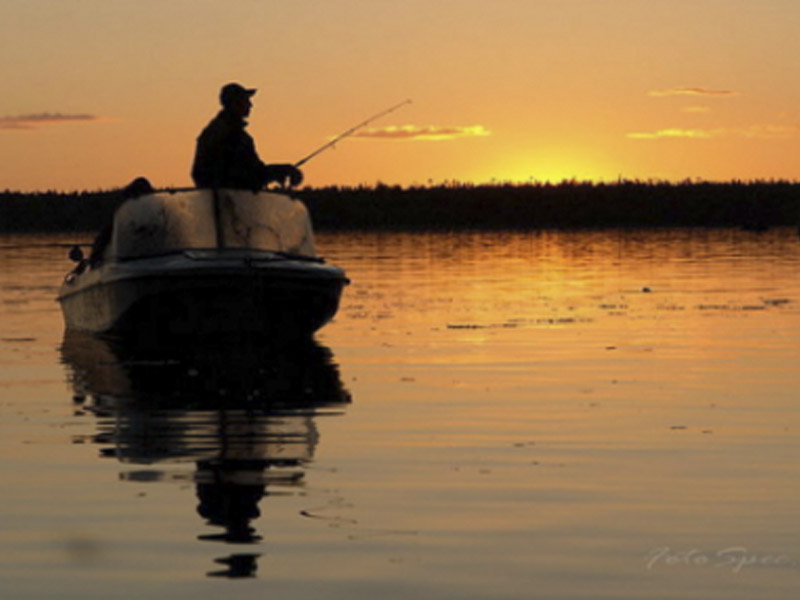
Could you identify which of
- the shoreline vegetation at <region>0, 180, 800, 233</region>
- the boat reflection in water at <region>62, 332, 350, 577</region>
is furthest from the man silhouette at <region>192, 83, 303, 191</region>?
the shoreline vegetation at <region>0, 180, 800, 233</region>

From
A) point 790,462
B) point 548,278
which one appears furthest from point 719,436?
point 548,278

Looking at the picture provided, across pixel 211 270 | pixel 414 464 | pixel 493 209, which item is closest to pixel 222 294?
pixel 211 270

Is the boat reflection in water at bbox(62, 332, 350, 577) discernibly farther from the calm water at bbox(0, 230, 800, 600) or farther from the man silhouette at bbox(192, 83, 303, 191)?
the man silhouette at bbox(192, 83, 303, 191)

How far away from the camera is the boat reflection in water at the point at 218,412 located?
9023mm

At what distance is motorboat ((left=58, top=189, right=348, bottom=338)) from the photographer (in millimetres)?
17328

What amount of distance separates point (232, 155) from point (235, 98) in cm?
64

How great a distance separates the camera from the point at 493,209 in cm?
8475

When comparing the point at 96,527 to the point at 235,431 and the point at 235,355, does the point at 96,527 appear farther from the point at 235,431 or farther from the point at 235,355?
the point at 235,355

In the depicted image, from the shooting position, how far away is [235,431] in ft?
37.3

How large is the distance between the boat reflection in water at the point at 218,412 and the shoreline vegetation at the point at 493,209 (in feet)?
208

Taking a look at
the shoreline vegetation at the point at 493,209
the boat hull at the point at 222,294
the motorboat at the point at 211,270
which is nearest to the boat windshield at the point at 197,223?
the motorboat at the point at 211,270

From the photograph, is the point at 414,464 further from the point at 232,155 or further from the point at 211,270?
the point at 232,155

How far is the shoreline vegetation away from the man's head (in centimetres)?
6135

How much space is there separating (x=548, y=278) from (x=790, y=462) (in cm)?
2323
